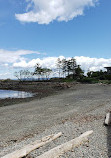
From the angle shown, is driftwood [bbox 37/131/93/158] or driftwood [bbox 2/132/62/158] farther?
driftwood [bbox 37/131/93/158]

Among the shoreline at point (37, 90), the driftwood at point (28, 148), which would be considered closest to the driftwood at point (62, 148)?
the driftwood at point (28, 148)

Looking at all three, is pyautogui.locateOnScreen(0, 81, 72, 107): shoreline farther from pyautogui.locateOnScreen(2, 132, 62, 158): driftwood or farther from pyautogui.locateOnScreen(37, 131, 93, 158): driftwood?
pyautogui.locateOnScreen(37, 131, 93, 158): driftwood

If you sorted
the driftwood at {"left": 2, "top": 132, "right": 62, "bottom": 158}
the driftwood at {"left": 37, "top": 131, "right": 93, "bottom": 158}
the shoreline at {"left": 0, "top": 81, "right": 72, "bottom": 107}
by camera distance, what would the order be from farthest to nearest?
the shoreline at {"left": 0, "top": 81, "right": 72, "bottom": 107}, the driftwood at {"left": 37, "top": 131, "right": 93, "bottom": 158}, the driftwood at {"left": 2, "top": 132, "right": 62, "bottom": 158}

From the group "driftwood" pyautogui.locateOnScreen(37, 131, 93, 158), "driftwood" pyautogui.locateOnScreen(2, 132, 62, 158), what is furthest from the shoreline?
"driftwood" pyautogui.locateOnScreen(37, 131, 93, 158)

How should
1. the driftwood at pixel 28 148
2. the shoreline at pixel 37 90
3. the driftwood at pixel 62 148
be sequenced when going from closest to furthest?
the driftwood at pixel 28 148 → the driftwood at pixel 62 148 → the shoreline at pixel 37 90

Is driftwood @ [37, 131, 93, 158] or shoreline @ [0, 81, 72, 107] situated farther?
shoreline @ [0, 81, 72, 107]

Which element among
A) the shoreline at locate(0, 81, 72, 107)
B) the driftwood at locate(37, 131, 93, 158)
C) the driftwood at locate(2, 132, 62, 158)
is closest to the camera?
the driftwood at locate(2, 132, 62, 158)

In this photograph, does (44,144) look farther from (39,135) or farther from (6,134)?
(6,134)

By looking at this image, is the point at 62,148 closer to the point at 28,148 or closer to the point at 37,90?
the point at 28,148

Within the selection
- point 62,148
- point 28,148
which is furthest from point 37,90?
point 62,148

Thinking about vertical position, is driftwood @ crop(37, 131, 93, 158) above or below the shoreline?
above

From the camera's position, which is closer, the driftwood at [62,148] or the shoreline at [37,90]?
the driftwood at [62,148]

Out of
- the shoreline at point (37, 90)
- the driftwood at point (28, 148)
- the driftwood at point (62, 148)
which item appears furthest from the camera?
the shoreline at point (37, 90)

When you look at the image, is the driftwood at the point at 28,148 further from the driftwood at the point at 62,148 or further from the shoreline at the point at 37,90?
the shoreline at the point at 37,90
